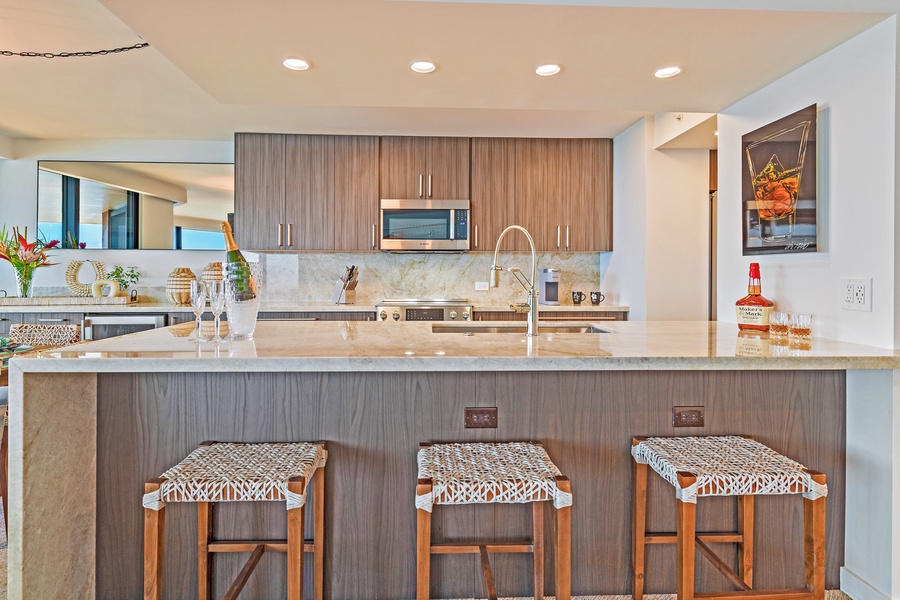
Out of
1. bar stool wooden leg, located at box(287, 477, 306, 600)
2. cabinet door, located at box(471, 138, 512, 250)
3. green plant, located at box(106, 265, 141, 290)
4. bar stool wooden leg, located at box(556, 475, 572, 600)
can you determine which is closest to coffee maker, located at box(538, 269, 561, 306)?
cabinet door, located at box(471, 138, 512, 250)

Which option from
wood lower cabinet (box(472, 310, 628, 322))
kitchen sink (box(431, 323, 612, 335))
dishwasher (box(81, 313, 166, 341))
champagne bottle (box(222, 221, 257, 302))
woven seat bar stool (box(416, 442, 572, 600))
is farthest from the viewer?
wood lower cabinet (box(472, 310, 628, 322))

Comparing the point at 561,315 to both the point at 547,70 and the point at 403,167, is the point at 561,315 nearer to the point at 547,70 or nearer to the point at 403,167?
the point at 403,167

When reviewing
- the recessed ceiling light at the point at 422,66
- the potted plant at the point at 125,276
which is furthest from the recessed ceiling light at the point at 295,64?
the potted plant at the point at 125,276

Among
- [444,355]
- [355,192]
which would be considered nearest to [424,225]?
[355,192]

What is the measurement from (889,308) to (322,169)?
12.1ft

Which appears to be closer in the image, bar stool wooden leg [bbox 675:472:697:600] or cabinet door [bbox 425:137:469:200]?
bar stool wooden leg [bbox 675:472:697:600]

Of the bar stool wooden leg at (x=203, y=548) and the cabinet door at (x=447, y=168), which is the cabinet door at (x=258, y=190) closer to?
the cabinet door at (x=447, y=168)

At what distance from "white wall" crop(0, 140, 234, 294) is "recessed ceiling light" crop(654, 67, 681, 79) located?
3751 millimetres

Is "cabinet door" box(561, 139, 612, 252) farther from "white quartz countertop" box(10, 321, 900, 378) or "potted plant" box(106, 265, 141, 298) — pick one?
"potted plant" box(106, 265, 141, 298)

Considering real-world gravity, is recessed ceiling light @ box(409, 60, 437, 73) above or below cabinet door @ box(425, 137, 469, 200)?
below

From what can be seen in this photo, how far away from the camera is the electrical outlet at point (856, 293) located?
1774mm

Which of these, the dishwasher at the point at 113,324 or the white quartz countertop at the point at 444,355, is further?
the dishwasher at the point at 113,324

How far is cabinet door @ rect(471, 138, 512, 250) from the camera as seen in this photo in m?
4.29

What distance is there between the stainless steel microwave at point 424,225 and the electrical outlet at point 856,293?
2.72m
